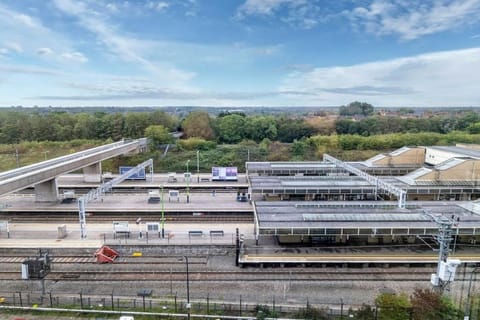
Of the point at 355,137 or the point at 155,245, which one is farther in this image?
the point at 355,137

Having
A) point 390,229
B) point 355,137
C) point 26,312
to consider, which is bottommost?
point 26,312

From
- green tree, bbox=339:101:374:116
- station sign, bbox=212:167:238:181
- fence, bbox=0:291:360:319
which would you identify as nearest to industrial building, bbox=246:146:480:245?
station sign, bbox=212:167:238:181

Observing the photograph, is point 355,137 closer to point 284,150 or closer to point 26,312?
point 284,150

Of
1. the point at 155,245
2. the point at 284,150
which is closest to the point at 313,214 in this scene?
the point at 155,245

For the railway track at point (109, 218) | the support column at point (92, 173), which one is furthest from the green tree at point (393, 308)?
the support column at point (92, 173)

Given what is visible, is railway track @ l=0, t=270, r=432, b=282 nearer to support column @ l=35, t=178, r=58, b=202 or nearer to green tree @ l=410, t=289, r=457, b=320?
green tree @ l=410, t=289, r=457, b=320

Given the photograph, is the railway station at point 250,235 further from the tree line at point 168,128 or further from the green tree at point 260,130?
the green tree at point 260,130
